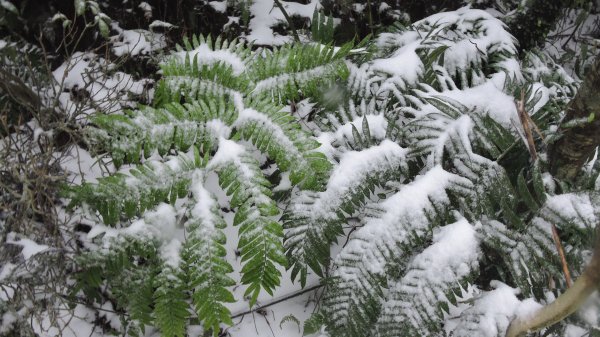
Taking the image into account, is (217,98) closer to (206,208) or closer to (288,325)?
(206,208)

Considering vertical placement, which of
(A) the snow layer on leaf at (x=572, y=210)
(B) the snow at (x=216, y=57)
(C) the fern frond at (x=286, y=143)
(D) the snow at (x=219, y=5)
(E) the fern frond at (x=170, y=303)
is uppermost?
(D) the snow at (x=219, y=5)

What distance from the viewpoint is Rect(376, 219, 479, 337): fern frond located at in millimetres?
1605

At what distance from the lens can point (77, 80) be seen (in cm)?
243

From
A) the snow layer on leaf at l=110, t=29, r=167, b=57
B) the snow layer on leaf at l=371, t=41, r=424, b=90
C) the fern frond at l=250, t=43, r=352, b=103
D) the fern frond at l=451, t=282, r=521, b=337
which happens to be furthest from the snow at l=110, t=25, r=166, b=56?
the fern frond at l=451, t=282, r=521, b=337

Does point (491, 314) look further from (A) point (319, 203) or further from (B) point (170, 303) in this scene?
(B) point (170, 303)

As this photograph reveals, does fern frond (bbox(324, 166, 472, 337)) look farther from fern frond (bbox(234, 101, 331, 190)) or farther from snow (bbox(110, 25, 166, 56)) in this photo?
snow (bbox(110, 25, 166, 56))

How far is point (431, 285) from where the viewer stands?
163cm

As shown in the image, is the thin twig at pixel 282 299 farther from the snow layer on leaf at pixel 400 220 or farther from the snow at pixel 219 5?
the snow at pixel 219 5

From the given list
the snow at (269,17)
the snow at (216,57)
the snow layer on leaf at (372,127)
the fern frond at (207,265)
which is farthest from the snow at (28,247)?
the snow at (269,17)

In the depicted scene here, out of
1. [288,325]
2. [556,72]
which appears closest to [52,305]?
[288,325]

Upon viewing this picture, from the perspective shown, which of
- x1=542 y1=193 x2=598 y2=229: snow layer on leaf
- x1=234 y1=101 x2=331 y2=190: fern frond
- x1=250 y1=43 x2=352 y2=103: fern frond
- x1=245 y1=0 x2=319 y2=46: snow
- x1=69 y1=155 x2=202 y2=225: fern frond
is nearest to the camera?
x1=542 y1=193 x2=598 y2=229: snow layer on leaf

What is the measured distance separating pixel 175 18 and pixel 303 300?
1.80 meters

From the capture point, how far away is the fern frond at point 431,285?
1605mm

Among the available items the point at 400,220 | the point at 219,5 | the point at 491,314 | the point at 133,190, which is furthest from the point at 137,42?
the point at 491,314
